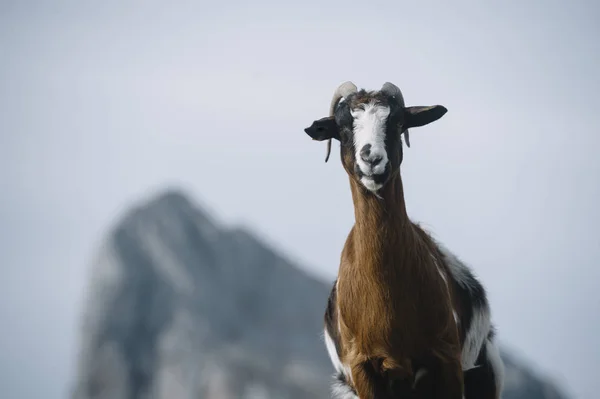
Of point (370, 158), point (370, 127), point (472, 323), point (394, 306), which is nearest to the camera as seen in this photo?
point (370, 158)

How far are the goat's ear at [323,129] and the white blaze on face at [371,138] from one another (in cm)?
28

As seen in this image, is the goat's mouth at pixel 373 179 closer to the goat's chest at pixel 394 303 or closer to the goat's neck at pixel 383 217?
the goat's neck at pixel 383 217

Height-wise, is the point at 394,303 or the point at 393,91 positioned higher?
the point at 393,91

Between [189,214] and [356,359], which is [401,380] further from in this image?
[189,214]

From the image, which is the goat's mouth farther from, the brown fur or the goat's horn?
the goat's horn

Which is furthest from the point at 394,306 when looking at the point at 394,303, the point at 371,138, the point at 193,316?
the point at 193,316

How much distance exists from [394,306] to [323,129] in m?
1.49

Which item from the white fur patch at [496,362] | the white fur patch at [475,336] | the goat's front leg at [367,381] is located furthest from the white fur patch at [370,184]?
the white fur patch at [496,362]

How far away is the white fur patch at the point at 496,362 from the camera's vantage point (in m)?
8.54

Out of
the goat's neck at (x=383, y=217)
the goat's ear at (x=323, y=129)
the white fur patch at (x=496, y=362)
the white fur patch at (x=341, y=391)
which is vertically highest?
the goat's ear at (x=323, y=129)

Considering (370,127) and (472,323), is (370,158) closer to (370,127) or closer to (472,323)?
(370,127)

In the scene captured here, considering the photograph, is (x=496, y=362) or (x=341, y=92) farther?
(x=496, y=362)

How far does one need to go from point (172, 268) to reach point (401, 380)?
30.4 metres

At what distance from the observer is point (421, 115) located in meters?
7.34
